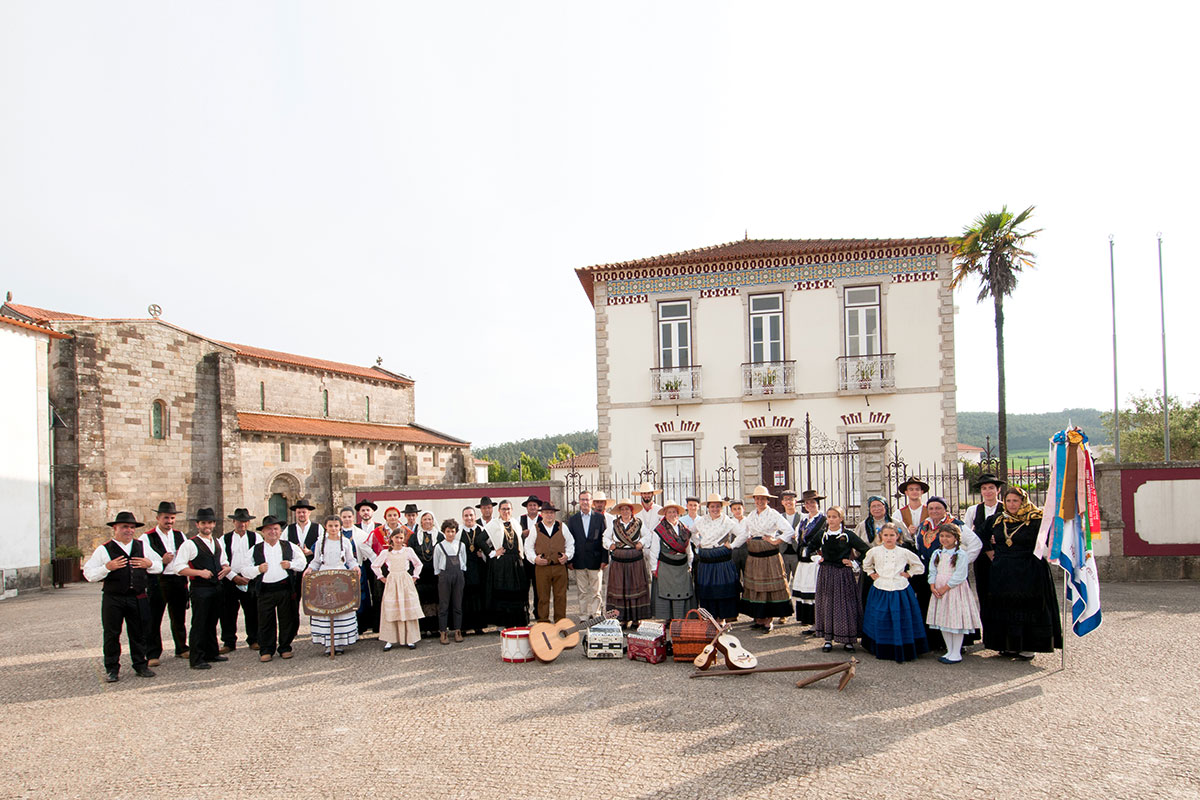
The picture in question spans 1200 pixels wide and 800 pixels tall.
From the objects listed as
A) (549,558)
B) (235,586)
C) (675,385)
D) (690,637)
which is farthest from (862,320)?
(235,586)

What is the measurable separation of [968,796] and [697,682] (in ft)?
9.12

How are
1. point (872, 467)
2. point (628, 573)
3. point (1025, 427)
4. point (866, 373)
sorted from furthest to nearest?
1. point (1025, 427)
2. point (866, 373)
3. point (872, 467)
4. point (628, 573)

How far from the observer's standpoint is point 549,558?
9359 millimetres

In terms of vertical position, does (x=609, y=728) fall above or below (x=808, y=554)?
below

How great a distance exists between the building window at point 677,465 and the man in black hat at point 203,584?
1204 centimetres

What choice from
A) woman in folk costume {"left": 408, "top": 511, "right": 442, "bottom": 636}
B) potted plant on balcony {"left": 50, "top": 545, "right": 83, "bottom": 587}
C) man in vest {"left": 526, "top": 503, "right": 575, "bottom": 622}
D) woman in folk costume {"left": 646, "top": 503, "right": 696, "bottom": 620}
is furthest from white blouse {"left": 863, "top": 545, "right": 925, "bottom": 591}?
potted plant on balcony {"left": 50, "top": 545, "right": 83, "bottom": 587}

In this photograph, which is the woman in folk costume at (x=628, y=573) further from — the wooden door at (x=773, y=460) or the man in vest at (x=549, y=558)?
the wooden door at (x=773, y=460)

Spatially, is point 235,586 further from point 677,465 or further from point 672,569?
point 677,465

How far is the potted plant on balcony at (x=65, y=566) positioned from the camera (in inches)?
699

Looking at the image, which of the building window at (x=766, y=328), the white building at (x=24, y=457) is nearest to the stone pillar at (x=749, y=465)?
the building window at (x=766, y=328)

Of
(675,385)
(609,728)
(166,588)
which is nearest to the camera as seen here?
(609,728)

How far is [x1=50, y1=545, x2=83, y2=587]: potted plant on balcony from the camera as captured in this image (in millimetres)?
17766

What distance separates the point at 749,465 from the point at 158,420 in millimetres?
20882

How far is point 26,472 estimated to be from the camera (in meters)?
17.2
